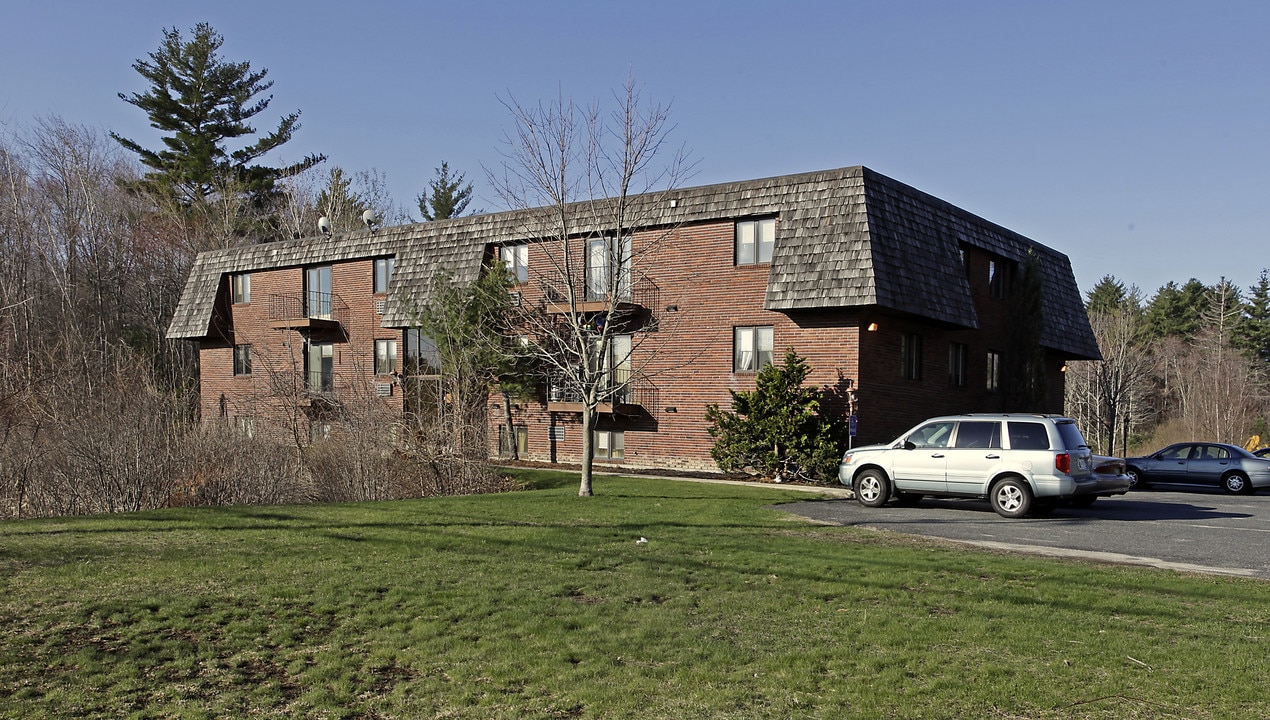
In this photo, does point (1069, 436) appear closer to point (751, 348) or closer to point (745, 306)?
point (751, 348)

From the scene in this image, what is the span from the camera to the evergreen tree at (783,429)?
2316 cm

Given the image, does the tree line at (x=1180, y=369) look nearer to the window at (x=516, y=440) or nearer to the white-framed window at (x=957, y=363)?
the white-framed window at (x=957, y=363)

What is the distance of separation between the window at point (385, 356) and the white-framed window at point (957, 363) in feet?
58.6

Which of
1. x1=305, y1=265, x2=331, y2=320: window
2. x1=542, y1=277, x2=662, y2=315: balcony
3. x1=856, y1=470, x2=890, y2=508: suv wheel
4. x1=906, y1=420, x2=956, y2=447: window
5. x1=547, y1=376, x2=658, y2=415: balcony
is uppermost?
x1=305, y1=265, x2=331, y2=320: window

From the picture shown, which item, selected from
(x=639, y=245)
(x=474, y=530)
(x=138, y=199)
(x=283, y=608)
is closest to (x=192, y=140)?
(x=138, y=199)

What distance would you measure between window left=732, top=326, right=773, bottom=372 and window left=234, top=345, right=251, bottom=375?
68.9 feet

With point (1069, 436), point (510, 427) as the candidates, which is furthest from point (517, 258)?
point (1069, 436)

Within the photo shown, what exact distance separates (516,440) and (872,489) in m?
14.5

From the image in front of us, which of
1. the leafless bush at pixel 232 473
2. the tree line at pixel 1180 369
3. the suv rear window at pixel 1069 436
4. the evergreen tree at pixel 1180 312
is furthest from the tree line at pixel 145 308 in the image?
the evergreen tree at pixel 1180 312

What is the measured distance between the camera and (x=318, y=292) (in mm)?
35438

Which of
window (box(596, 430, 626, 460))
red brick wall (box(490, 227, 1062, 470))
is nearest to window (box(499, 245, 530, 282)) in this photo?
red brick wall (box(490, 227, 1062, 470))

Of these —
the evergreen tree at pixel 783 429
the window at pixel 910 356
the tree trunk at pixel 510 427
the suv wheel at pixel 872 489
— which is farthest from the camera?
the tree trunk at pixel 510 427

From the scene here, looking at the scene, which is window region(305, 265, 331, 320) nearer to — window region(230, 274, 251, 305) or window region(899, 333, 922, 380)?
window region(230, 274, 251, 305)

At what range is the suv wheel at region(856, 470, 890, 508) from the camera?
695 inches
